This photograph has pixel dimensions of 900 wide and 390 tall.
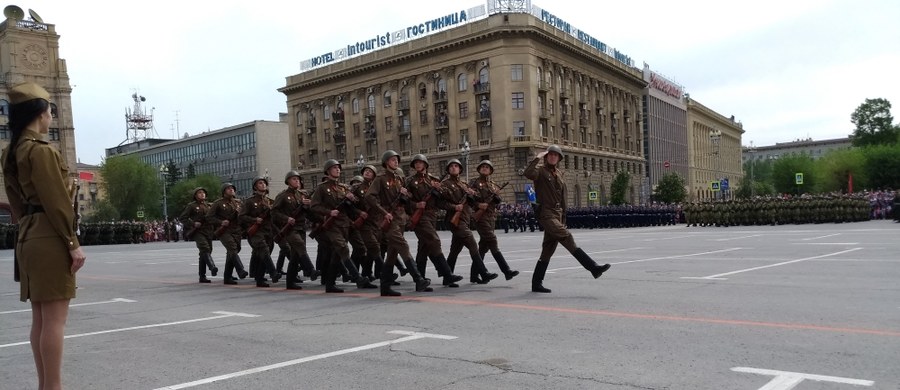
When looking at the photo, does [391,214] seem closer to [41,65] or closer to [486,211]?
[486,211]

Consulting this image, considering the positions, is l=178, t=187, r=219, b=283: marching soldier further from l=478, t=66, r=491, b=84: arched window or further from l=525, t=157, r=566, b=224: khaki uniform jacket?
l=478, t=66, r=491, b=84: arched window

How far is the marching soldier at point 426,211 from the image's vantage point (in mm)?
10938

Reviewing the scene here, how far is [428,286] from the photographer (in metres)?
11.2

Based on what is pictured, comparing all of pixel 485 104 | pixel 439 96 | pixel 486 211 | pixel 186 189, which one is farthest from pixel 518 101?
pixel 486 211

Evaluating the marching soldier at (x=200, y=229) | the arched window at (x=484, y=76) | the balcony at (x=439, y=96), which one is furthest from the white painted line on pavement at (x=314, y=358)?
the balcony at (x=439, y=96)

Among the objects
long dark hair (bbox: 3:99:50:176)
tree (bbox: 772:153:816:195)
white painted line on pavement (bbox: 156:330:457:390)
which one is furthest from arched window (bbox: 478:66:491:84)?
long dark hair (bbox: 3:99:50:176)

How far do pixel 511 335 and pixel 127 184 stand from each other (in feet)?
314

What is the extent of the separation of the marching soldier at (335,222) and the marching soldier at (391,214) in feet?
2.36

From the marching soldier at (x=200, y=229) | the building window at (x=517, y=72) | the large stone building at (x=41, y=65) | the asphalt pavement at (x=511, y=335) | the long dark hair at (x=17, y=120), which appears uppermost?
the large stone building at (x=41, y=65)

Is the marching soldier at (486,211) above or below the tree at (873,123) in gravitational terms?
below

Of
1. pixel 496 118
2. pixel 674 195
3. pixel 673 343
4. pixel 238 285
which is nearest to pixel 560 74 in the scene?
pixel 496 118

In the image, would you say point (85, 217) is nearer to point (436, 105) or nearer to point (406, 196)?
point (436, 105)

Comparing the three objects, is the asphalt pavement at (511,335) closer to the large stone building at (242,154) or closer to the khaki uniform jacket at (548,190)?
the khaki uniform jacket at (548,190)

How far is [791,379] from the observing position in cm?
489
